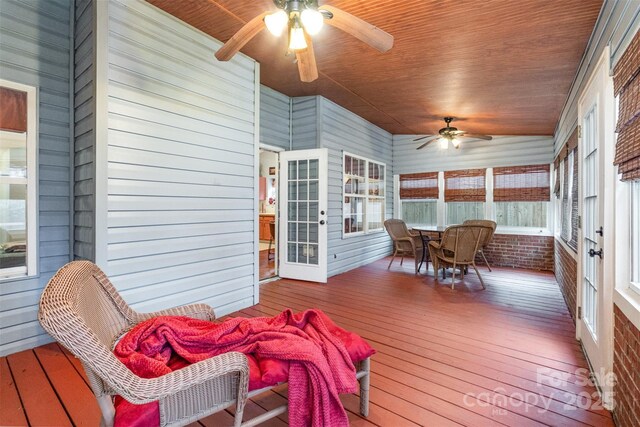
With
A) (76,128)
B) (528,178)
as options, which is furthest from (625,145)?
(528,178)

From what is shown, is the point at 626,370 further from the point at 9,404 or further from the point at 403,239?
the point at 403,239

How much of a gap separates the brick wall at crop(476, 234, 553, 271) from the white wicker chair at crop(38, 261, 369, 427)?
5410 mm

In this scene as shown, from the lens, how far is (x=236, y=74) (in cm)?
338

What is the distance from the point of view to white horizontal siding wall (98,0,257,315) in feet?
8.20

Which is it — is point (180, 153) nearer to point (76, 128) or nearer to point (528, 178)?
point (76, 128)

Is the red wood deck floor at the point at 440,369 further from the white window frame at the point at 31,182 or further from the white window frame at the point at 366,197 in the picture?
the white window frame at the point at 366,197

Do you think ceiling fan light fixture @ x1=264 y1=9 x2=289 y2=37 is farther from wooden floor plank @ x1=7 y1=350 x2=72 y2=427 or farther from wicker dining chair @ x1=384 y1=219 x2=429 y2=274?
wicker dining chair @ x1=384 y1=219 x2=429 y2=274

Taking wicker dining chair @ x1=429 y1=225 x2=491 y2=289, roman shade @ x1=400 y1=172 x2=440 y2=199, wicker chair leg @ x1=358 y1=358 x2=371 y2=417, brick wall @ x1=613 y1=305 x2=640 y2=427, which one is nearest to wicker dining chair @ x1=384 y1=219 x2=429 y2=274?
wicker dining chair @ x1=429 y1=225 x2=491 y2=289

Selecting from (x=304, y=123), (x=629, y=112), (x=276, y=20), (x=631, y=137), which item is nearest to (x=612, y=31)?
(x=629, y=112)

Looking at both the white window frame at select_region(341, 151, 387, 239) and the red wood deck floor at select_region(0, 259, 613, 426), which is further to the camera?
the white window frame at select_region(341, 151, 387, 239)

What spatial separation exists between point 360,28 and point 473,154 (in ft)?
17.3

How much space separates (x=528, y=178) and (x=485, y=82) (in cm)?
326

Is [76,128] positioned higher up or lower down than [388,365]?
higher up

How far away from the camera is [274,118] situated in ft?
15.5
